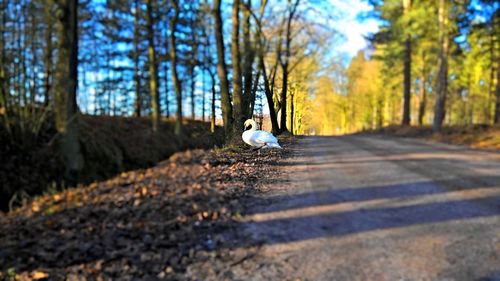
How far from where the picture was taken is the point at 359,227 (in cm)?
433

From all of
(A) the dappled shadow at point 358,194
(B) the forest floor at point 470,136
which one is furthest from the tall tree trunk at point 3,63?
(B) the forest floor at point 470,136

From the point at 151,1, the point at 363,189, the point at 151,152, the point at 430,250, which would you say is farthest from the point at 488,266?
the point at 151,1

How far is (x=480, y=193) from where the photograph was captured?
572cm

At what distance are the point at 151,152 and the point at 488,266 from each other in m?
2.89

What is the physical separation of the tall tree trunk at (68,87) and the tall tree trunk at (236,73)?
111 centimetres

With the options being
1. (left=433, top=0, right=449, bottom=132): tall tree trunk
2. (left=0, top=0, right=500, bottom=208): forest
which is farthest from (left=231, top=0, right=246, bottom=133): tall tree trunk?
(left=433, top=0, right=449, bottom=132): tall tree trunk

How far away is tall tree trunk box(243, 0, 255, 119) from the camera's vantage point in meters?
2.23

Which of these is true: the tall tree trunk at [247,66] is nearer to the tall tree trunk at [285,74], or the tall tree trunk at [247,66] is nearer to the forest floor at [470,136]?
the tall tree trunk at [285,74]

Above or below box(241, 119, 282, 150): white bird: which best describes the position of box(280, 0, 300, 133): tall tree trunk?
above

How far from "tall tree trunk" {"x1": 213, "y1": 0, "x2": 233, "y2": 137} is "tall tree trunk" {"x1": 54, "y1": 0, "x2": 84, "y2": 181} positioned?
1.02 m

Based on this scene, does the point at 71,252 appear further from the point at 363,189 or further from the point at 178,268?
the point at 363,189

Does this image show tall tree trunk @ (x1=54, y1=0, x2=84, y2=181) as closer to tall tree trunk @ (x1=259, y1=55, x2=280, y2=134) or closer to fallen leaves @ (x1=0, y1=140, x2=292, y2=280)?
fallen leaves @ (x1=0, y1=140, x2=292, y2=280)

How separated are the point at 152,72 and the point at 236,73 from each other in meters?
0.96

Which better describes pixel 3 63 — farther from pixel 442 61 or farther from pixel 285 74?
pixel 442 61
